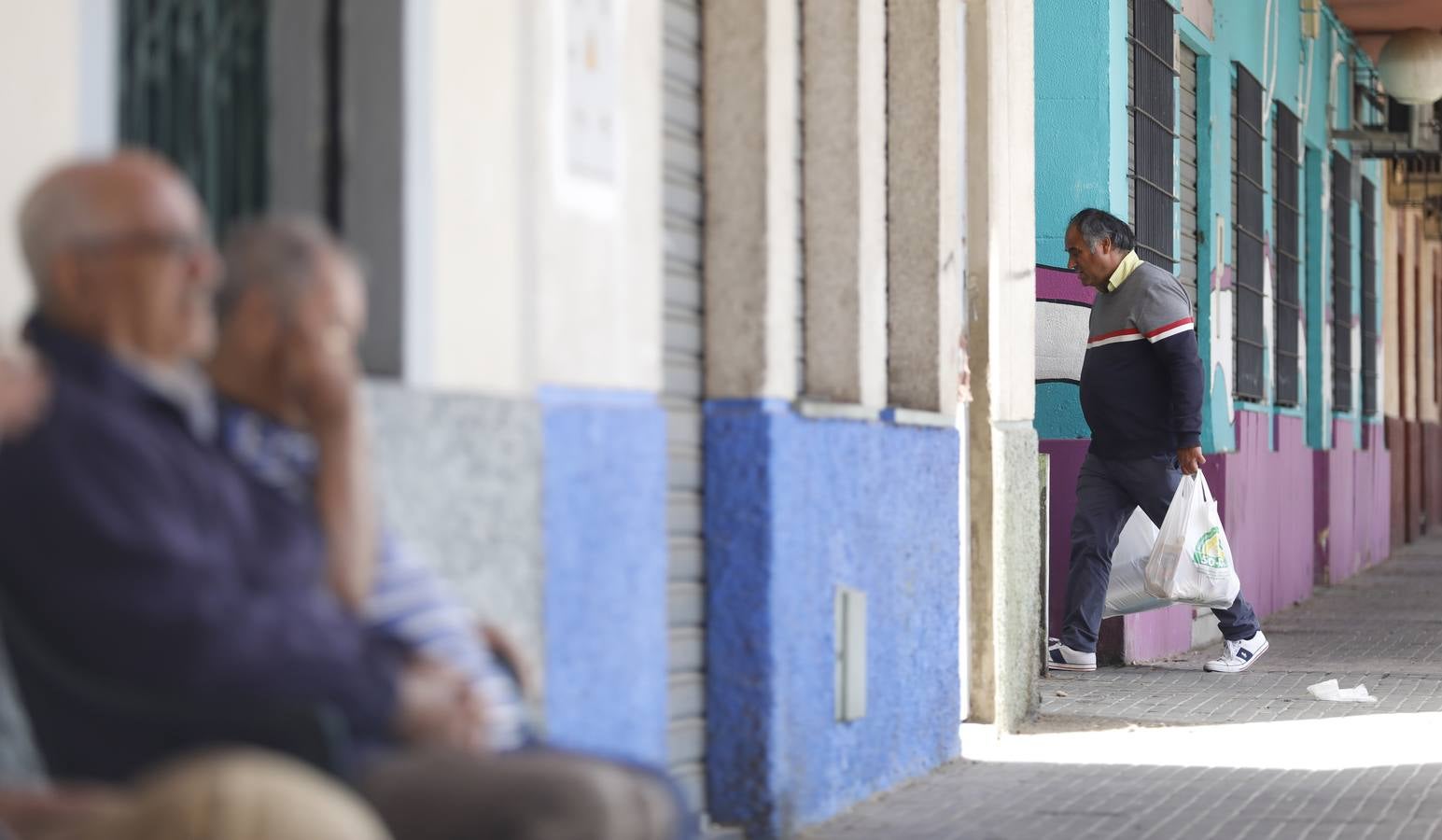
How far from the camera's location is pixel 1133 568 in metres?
10.9

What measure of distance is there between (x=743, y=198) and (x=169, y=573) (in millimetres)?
3738

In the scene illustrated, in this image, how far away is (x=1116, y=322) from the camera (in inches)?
430

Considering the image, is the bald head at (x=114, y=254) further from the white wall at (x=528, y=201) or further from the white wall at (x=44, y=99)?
the white wall at (x=528, y=201)

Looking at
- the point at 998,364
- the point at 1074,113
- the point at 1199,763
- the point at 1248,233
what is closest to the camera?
the point at 1199,763

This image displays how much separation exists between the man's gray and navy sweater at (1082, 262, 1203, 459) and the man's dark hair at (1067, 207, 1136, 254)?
0.18 metres

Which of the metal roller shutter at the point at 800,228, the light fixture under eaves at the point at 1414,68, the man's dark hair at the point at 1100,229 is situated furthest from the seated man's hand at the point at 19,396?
the light fixture under eaves at the point at 1414,68

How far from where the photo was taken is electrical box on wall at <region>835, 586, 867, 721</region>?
7.01 meters

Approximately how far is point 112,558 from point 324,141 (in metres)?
2.04

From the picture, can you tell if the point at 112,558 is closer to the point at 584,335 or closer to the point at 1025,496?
the point at 584,335

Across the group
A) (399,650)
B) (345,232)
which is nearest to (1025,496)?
(345,232)

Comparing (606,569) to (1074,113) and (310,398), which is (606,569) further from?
(1074,113)

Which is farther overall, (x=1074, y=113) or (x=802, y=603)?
(x=1074, y=113)

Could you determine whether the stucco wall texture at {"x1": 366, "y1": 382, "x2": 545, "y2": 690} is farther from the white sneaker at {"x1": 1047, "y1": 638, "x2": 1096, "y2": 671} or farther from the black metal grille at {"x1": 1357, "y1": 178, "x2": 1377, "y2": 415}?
the black metal grille at {"x1": 1357, "y1": 178, "x2": 1377, "y2": 415}

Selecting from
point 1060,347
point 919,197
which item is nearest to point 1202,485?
point 1060,347
